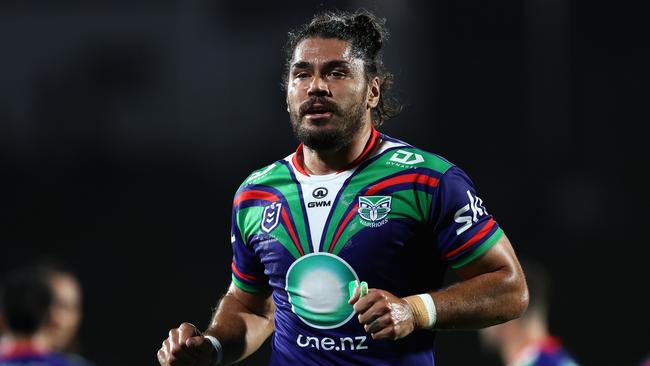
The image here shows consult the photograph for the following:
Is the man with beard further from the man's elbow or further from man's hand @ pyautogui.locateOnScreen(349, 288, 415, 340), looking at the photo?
man's hand @ pyautogui.locateOnScreen(349, 288, 415, 340)

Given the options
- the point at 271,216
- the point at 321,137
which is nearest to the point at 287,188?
the point at 271,216

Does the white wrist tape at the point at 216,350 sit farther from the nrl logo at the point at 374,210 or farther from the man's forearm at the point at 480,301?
the man's forearm at the point at 480,301

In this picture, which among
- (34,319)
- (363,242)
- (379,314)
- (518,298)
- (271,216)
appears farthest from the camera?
(34,319)

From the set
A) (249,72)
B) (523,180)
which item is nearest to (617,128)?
(523,180)

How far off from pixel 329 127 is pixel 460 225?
0.58 metres

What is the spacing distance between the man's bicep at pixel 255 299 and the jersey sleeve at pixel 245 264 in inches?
0.8

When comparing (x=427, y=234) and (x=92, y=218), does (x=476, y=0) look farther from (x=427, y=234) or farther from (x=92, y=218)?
(x=427, y=234)

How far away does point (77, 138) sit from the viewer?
11.0 m

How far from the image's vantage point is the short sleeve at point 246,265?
347 cm

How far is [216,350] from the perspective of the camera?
332 centimetres

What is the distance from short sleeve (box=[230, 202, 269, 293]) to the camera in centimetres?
347

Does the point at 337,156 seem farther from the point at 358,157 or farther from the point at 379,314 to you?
the point at 379,314

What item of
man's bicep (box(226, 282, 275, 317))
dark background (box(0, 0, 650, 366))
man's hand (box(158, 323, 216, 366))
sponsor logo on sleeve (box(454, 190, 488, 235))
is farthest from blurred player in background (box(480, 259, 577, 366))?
dark background (box(0, 0, 650, 366))

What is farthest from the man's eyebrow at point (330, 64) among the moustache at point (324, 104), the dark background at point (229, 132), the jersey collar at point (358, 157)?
the dark background at point (229, 132)
